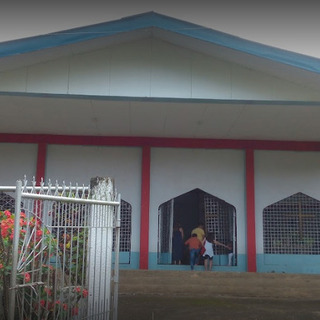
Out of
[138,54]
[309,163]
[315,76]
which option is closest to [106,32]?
[138,54]

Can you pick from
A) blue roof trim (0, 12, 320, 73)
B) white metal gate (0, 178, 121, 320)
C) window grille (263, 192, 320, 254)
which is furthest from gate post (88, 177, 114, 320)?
window grille (263, 192, 320, 254)

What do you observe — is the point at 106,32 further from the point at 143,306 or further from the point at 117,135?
the point at 143,306

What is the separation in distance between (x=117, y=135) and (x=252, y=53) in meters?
4.50

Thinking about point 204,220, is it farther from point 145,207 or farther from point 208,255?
point 145,207

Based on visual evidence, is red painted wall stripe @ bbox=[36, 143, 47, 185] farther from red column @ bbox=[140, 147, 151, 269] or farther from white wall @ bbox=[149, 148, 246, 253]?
white wall @ bbox=[149, 148, 246, 253]

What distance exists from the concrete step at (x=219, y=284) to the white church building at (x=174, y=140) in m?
0.90

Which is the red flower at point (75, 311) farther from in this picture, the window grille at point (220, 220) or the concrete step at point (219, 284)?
the window grille at point (220, 220)

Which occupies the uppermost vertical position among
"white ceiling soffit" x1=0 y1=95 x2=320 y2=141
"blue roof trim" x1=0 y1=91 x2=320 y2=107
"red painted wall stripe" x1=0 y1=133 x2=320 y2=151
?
"white ceiling soffit" x1=0 y1=95 x2=320 y2=141

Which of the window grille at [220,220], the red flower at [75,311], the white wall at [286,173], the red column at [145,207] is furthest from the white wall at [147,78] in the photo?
the window grille at [220,220]

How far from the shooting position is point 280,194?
10898 millimetres

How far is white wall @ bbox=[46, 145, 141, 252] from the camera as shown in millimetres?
10758

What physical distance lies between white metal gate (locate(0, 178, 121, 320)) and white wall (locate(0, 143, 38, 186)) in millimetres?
6277

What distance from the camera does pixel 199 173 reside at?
10.9 metres

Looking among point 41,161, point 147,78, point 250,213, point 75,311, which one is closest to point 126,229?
point 41,161
